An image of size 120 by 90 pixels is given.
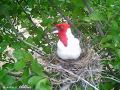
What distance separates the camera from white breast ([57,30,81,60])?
2.47 m

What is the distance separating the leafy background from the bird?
142mm

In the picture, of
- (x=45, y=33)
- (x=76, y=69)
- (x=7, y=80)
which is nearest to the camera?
(x=7, y=80)

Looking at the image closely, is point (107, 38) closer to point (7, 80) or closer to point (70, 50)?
point (70, 50)

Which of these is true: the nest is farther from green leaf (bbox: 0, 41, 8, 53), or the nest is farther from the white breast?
green leaf (bbox: 0, 41, 8, 53)

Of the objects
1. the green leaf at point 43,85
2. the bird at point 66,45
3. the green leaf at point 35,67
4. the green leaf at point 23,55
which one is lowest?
the green leaf at point 43,85

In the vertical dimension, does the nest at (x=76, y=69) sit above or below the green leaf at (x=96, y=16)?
below

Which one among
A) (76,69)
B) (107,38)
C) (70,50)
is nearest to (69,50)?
(70,50)

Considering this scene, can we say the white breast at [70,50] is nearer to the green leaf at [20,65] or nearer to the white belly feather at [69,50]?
the white belly feather at [69,50]

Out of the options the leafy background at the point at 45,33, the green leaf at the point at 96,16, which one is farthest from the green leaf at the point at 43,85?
the green leaf at the point at 96,16

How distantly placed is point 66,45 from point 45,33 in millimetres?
554

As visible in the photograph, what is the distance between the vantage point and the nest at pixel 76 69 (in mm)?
2373

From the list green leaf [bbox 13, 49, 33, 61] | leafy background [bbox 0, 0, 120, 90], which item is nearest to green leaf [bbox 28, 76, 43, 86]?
leafy background [bbox 0, 0, 120, 90]

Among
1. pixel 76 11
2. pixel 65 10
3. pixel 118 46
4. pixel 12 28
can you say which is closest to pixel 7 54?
pixel 12 28

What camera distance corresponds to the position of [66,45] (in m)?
2.48
